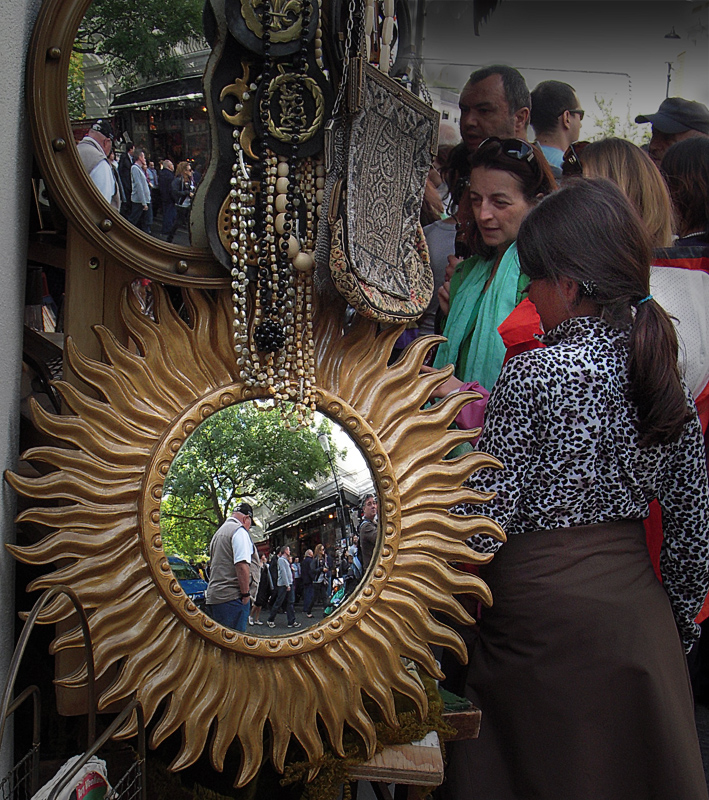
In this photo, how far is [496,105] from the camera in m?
2.13

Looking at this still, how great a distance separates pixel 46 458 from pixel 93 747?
1.65ft

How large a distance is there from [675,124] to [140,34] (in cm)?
205

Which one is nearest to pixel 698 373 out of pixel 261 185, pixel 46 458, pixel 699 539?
pixel 699 539

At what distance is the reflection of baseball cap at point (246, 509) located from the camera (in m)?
1.40

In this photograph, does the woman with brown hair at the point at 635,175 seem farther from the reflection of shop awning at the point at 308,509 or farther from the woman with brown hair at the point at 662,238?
the reflection of shop awning at the point at 308,509

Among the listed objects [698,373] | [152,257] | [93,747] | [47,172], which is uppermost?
[47,172]

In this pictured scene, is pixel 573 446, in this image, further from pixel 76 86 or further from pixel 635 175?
pixel 76 86

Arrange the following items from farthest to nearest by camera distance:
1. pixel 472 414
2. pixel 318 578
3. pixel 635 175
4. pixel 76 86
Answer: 1. pixel 635 175
2. pixel 472 414
3. pixel 318 578
4. pixel 76 86

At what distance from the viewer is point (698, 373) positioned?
80.5 inches

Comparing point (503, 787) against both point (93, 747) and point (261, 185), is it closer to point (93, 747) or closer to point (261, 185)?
point (93, 747)

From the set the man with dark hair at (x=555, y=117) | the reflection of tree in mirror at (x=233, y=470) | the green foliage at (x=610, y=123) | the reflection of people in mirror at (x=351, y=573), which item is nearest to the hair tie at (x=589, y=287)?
the reflection of tree in mirror at (x=233, y=470)

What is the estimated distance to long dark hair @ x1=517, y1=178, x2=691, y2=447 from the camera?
1479mm

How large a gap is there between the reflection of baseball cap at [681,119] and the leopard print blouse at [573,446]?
5.18 feet

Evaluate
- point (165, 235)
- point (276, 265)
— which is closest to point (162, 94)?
point (165, 235)
